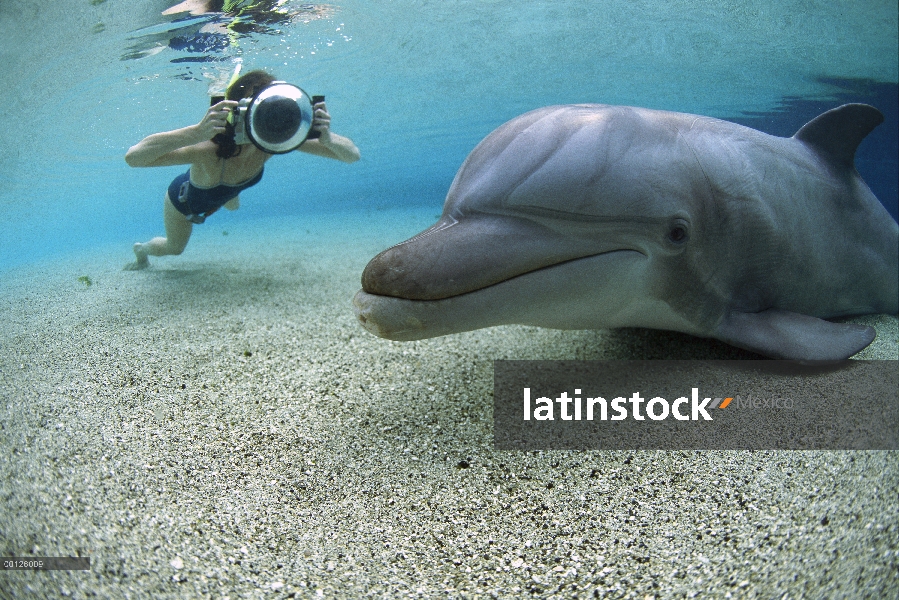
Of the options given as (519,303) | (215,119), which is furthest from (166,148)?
(519,303)

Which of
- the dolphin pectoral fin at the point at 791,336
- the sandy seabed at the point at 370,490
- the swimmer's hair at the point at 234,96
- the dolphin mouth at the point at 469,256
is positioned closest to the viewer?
the sandy seabed at the point at 370,490

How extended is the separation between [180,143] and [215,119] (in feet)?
1.67

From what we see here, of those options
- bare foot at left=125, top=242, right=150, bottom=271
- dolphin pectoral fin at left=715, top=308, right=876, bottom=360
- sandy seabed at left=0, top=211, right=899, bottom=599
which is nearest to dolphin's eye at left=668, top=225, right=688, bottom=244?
dolphin pectoral fin at left=715, top=308, right=876, bottom=360

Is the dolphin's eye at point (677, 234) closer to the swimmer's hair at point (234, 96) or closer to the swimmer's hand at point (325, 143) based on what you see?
the swimmer's hand at point (325, 143)

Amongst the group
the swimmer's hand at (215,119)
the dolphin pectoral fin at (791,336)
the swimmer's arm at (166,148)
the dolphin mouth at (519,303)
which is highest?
the swimmer's hand at (215,119)

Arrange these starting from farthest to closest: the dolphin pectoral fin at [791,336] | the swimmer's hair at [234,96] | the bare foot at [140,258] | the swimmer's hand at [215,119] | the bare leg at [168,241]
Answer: the bare foot at [140,258] < the bare leg at [168,241] < the swimmer's hair at [234,96] < the swimmer's hand at [215,119] < the dolphin pectoral fin at [791,336]

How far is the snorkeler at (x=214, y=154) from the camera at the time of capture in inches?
194

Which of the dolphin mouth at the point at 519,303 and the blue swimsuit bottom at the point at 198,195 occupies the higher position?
the dolphin mouth at the point at 519,303

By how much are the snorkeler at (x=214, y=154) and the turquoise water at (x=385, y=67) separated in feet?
2.51

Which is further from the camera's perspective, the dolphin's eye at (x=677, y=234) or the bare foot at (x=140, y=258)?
the bare foot at (x=140, y=258)

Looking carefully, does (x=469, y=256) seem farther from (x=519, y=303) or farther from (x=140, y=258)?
(x=140, y=258)

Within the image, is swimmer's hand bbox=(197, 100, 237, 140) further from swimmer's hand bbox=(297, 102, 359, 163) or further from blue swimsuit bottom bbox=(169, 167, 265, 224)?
blue swimsuit bottom bbox=(169, 167, 265, 224)

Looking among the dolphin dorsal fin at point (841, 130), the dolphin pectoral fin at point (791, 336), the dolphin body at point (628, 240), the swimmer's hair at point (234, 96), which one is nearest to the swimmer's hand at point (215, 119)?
the swimmer's hair at point (234, 96)

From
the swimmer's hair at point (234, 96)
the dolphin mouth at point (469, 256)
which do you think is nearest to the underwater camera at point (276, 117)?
the swimmer's hair at point (234, 96)
